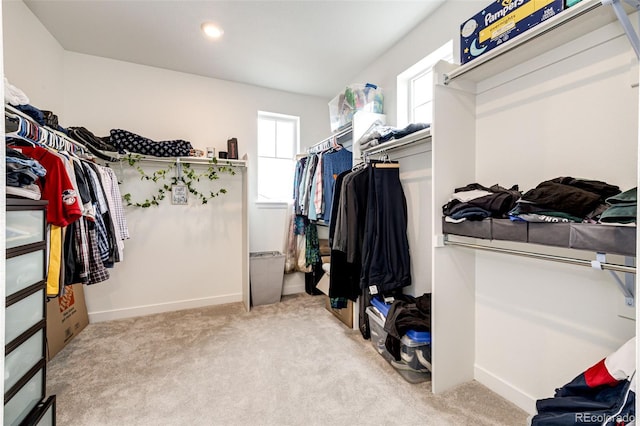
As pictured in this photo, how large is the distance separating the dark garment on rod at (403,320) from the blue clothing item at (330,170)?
1081mm

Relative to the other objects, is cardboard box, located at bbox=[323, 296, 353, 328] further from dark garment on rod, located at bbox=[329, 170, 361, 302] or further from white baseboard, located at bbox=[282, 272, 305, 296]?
white baseboard, located at bbox=[282, 272, 305, 296]

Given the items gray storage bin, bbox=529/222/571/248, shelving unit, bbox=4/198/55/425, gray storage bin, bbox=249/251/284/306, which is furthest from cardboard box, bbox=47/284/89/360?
gray storage bin, bbox=529/222/571/248

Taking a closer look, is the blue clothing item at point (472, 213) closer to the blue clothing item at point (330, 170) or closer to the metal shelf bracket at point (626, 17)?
the metal shelf bracket at point (626, 17)

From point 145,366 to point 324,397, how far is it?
131 cm

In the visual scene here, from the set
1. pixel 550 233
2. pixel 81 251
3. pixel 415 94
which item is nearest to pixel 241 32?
pixel 415 94

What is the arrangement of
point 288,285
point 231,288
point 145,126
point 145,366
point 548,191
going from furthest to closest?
point 288,285, point 231,288, point 145,126, point 145,366, point 548,191

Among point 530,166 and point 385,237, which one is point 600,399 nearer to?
A: point 530,166

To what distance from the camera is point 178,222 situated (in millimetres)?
3070

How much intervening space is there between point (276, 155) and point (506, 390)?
3.13 metres

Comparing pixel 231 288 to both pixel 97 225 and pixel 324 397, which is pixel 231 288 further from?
pixel 324 397

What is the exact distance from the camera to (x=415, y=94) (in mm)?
2430

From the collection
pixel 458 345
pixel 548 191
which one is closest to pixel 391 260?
pixel 458 345

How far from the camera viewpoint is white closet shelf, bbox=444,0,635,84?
1.09 m

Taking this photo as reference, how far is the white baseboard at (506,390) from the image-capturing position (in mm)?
1503
